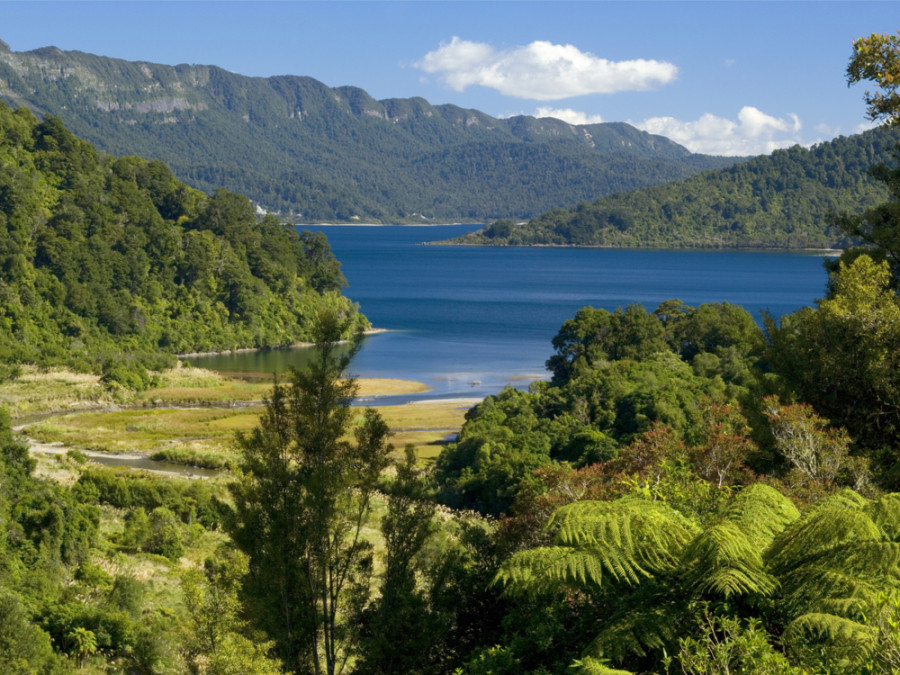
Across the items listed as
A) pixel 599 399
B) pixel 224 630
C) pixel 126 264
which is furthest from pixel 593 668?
pixel 126 264

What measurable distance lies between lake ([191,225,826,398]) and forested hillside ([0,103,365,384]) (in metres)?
5.38

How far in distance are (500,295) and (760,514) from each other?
338 ft

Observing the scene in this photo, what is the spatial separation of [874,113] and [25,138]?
249 feet

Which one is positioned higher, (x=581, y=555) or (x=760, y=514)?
(x=760, y=514)

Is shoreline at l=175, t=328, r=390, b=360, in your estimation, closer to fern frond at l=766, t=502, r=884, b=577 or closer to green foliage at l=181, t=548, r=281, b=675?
green foliage at l=181, t=548, r=281, b=675

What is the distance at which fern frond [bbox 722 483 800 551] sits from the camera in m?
6.56

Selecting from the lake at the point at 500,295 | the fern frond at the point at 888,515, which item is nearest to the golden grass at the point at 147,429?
the lake at the point at 500,295

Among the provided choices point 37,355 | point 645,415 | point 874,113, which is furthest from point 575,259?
point 874,113

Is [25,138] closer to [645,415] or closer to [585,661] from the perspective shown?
[645,415]

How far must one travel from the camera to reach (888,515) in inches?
254

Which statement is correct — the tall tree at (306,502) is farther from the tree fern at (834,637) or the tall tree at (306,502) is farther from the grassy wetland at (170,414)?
the grassy wetland at (170,414)

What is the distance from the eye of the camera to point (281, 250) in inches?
3386

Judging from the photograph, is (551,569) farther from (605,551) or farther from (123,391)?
(123,391)

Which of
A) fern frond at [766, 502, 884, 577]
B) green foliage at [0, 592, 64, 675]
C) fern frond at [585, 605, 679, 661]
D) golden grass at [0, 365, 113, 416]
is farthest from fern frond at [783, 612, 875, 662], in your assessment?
golden grass at [0, 365, 113, 416]
